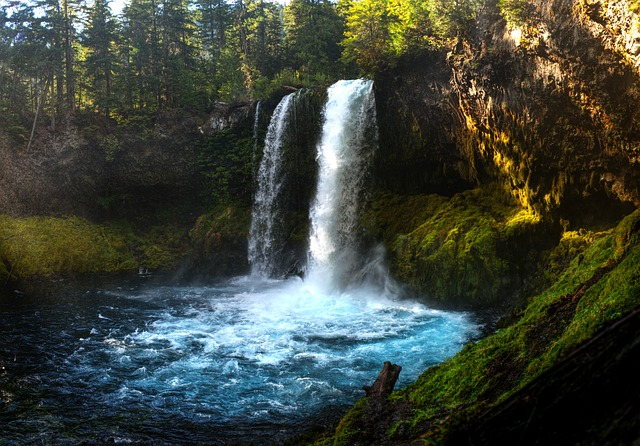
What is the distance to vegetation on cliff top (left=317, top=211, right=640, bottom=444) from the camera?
17.0 ft

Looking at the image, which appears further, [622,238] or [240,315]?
[240,315]

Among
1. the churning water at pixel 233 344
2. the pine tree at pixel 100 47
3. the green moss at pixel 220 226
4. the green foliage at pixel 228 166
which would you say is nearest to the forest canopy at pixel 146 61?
the pine tree at pixel 100 47

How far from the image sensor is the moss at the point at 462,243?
656 inches

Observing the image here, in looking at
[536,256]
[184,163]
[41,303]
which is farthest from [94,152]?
[536,256]

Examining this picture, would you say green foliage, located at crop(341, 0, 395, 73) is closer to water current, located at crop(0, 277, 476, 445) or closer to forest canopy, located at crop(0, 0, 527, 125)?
forest canopy, located at crop(0, 0, 527, 125)

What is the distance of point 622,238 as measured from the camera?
26.2ft

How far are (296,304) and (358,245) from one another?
4729 millimetres

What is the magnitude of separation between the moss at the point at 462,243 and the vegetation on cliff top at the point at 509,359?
Result: 347 inches

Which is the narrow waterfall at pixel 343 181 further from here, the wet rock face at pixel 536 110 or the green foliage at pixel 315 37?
the green foliage at pixel 315 37

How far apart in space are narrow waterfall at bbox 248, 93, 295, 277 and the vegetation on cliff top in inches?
784

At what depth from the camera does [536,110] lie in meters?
14.8

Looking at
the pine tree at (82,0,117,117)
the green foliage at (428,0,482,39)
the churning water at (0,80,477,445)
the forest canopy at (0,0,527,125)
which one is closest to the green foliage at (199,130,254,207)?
the forest canopy at (0,0,527,125)

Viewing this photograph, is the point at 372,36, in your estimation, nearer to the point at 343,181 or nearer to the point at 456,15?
the point at 456,15

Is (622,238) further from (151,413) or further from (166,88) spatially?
(166,88)
